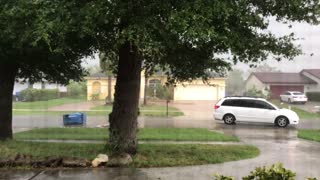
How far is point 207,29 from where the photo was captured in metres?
10.1

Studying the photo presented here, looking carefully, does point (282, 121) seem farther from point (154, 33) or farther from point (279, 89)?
point (279, 89)

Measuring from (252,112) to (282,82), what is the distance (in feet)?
104

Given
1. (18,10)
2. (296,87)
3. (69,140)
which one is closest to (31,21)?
(18,10)

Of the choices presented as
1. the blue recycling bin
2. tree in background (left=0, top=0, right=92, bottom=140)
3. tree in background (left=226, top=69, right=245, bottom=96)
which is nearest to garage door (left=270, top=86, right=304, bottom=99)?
tree in background (left=226, top=69, right=245, bottom=96)

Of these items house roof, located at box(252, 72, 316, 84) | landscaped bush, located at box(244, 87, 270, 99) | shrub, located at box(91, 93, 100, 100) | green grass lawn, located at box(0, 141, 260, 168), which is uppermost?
house roof, located at box(252, 72, 316, 84)

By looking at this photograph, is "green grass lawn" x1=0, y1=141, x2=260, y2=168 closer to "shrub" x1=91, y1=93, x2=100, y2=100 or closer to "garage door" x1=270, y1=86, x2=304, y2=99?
"garage door" x1=270, y1=86, x2=304, y2=99

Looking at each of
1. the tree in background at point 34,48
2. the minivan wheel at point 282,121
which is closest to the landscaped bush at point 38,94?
the minivan wheel at point 282,121

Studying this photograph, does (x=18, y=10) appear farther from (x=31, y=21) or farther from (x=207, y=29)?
(x=207, y=29)

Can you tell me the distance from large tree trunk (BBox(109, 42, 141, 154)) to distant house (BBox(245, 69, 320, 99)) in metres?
44.9

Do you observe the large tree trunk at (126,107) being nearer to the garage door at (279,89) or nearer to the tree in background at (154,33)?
the tree in background at (154,33)

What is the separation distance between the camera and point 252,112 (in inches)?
1200

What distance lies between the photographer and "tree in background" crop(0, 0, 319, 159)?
10.3 meters

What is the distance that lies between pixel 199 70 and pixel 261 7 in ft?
11.1

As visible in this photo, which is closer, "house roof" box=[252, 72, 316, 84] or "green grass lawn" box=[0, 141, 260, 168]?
"green grass lawn" box=[0, 141, 260, 168]
